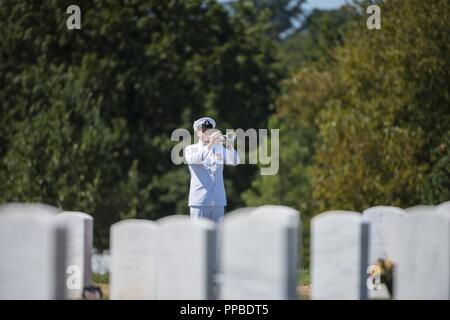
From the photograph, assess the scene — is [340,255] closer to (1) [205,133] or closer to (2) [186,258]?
(2) [186,258]

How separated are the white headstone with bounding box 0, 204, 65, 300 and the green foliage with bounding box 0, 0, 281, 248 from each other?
20.7 meters

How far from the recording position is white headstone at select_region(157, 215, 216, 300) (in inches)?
289

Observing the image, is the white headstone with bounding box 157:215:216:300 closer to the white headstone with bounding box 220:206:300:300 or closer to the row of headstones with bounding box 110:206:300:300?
the row of headstones with bounding box 110:206:300:300

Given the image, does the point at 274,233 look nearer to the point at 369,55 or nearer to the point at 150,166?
the point at 369,55

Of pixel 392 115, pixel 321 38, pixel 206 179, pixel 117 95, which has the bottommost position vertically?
pixel 206 179

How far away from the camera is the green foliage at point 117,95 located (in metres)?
29.1

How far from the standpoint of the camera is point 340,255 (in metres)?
7.59

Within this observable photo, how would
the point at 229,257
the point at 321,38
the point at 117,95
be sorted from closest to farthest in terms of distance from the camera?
the point at 229,257 < the point at 117,95 < the point at 321,38

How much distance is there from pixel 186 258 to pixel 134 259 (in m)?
0.51

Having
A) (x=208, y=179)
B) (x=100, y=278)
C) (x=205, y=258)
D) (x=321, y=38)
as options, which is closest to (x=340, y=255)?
(x=205, y=258)

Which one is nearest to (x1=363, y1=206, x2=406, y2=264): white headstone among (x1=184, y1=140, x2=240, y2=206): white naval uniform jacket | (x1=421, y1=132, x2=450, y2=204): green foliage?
(x1=184, y1=140, x2=240, y2=206): white naval uniform jacket

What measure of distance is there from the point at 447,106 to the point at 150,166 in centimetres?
1315
